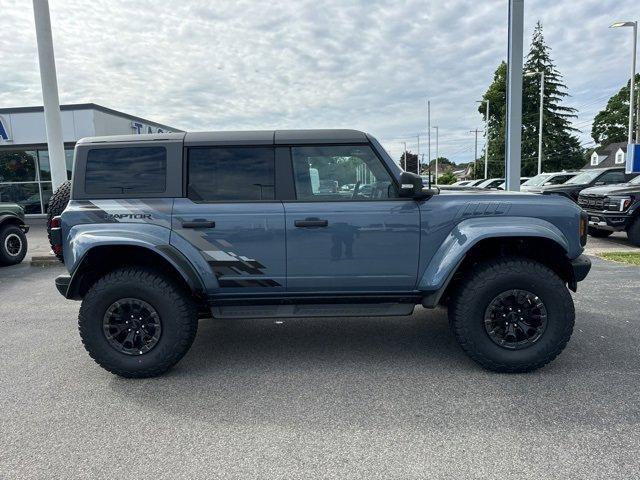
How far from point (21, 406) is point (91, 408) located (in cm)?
54

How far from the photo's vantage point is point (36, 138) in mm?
17156

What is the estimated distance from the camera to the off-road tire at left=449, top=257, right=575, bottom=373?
138 inches

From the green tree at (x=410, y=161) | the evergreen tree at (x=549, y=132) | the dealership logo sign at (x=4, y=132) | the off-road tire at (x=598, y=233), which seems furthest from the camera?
the evergreen tree at (x=549, y=132)

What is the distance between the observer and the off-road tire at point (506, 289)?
3.50m

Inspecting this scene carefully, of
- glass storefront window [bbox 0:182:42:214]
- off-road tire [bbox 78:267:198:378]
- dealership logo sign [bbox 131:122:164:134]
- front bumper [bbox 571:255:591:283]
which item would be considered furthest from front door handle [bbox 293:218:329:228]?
glass storefront window [bbox 0:182:42:214]

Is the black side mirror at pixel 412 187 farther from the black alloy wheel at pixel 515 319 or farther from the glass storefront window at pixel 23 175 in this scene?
the glass storefront window at pixel 23 175

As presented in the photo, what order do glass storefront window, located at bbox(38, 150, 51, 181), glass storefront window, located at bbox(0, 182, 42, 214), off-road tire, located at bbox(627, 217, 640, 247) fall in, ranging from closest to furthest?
off-road tire, located at bbox(627, 217, 640, 247), glass storefront window, located at bbox(38, 150, 51, 181), glass storefront window, located at bbox(0, 182, 42, 214)

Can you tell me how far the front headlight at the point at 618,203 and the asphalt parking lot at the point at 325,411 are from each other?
237 inches

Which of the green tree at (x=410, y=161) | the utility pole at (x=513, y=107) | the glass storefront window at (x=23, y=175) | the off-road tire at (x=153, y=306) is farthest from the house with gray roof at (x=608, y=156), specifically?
the off-road tire at (x=153, y=306)

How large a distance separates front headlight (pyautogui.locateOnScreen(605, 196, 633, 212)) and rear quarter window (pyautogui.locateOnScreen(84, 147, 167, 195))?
978cm

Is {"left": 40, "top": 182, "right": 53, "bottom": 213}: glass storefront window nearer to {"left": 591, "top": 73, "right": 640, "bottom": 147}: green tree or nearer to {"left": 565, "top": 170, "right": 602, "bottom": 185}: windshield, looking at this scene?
{"left": 565, "top": 170, "right": 602, "bottom": 185}: windshield

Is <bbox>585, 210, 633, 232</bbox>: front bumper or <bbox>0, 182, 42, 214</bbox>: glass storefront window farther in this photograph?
<bbox>0, 182, 42, 214</bbox>: glass storefront window

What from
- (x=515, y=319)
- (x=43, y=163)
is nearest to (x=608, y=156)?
(x=43, y=163)

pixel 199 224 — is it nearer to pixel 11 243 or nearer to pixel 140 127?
pixel 11 243
